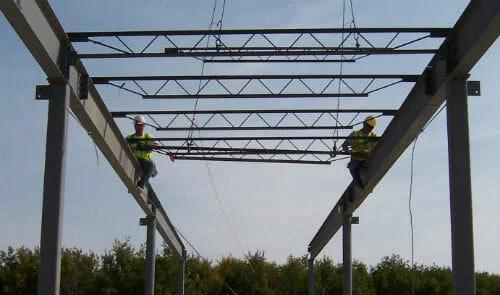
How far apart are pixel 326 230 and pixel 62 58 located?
640 inches

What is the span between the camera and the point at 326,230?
29.4 m

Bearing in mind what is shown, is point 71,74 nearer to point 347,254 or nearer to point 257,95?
point 257,95

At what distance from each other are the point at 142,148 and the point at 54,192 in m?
7.30

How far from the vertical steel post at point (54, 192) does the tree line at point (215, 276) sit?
34428mm

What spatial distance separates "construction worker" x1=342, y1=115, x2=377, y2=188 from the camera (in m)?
21.3

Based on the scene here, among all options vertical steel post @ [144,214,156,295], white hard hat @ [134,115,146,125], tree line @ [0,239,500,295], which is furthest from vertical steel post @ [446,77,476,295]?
tree line @ [0,239,500,295]

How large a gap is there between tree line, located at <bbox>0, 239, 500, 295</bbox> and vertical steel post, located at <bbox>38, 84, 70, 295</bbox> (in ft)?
113

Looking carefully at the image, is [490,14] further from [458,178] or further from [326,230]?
[326,230]

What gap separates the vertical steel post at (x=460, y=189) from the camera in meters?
13.4

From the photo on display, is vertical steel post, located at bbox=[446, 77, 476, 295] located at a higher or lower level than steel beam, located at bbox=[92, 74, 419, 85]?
lower

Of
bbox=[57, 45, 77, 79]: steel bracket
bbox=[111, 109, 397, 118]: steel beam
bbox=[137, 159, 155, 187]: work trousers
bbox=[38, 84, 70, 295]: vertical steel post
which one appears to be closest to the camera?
bbox=[38, 84, 70, 295]: vertical steel post

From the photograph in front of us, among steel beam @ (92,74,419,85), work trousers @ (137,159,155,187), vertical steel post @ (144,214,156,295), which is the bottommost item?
vertical steel post @ (144,214,156,295)

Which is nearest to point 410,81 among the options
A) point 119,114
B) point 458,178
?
point 458,178

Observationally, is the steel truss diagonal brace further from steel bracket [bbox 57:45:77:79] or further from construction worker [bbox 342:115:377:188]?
construction worker [bbox 342:115:377:188]
